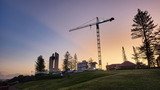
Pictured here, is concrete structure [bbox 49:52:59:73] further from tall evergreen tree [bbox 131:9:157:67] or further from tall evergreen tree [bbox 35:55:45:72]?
tall evergreen tree [bbox 131:9:157:67]

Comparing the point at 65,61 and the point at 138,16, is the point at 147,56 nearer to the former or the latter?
the point at 138,16

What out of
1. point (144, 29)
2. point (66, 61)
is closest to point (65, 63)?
point (66, 61)

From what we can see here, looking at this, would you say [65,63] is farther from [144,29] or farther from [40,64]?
[144,29]

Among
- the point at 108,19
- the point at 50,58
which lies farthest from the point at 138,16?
the point at 50,58

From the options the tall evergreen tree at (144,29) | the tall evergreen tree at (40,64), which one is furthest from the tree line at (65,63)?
the tall evergreen tree at (144,29)

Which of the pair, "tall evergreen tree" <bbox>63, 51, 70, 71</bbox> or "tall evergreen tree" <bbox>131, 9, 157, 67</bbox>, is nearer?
"tall evergreen tree" <bbox>131, 9, 157, 67</bbox>

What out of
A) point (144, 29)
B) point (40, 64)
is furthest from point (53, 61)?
point (144, 29)

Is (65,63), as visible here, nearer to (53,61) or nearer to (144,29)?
(53,61)

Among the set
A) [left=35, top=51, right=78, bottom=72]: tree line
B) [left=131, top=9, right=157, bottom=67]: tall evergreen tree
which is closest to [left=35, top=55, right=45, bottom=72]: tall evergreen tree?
[left=35, top=51, right=78, bottom=72]: tree line

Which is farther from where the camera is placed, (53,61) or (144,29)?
(53,61)

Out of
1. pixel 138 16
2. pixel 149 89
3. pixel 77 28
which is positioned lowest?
pixel 149 89

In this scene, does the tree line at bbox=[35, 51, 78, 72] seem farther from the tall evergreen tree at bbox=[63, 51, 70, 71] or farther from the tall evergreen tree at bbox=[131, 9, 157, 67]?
A: the tall evergreen tree at bbox=[131, 9, 157, 67]

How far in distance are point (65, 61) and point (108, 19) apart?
37.1 m

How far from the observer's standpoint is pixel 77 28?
439 ft
